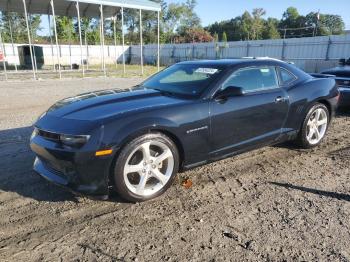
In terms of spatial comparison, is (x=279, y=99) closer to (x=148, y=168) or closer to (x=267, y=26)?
(x=148, y=168)

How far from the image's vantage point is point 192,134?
3805mm

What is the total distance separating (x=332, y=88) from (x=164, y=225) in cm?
401

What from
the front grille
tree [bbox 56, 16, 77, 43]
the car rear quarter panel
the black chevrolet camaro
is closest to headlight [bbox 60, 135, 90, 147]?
the black chevrolet camaro

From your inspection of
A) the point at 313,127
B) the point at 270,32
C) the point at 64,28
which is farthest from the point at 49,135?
the point at 270,32

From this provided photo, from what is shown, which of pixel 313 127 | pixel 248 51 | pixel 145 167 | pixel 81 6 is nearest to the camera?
pixel 145 167

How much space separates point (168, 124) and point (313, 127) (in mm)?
2912

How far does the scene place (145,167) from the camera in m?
3.60

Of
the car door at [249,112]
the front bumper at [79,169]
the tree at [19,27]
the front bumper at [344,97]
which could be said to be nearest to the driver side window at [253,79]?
the car door at [249,112]

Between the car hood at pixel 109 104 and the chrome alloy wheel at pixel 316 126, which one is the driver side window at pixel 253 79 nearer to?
the car hood at pixel 109 104

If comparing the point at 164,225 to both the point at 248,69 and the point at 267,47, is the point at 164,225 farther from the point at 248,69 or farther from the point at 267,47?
the point at 267,47

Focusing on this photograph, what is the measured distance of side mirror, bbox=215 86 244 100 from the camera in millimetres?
4047

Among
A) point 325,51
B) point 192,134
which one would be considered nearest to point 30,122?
point 192,134

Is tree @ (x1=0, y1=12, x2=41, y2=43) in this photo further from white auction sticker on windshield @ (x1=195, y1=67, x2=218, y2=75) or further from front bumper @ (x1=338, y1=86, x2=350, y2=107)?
white auction sticker on windshield @ (x1=195, y1=67, x2=218, y2=75)

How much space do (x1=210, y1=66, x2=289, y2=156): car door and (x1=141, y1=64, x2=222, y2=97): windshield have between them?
23 centimetres
